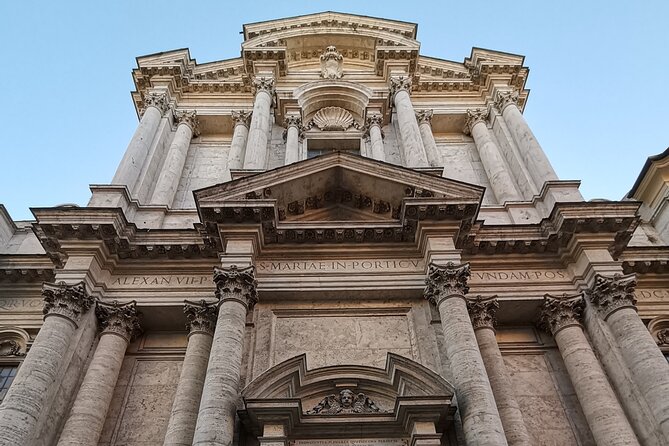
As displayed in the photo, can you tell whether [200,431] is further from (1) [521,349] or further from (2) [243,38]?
(2) [243,38]

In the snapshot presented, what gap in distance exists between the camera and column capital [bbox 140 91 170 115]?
19.0 meters

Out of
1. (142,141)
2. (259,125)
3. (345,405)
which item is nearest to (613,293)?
(345,405)

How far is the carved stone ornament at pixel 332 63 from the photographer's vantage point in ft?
69.7

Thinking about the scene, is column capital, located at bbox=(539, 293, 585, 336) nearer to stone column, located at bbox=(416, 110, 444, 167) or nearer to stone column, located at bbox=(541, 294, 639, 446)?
stone column, located at bbox=(541, 294, 639, 446)

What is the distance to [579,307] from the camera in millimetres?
12492

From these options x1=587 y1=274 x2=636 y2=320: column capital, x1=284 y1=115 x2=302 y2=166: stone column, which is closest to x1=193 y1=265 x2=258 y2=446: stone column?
x1=284 y1=115 x2=302 y2=166: stone column

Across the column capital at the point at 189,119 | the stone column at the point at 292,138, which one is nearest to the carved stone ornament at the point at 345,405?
the stone column at the point at 292,138

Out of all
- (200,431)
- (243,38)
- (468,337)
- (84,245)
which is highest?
(243,38)

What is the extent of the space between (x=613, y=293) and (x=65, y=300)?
11.6 meters

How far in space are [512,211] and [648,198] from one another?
202 inches

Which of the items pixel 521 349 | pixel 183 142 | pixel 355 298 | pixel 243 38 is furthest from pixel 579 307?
pixel 243 38

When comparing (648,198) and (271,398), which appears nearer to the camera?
(271,398)

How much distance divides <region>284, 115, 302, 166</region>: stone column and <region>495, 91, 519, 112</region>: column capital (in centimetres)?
697

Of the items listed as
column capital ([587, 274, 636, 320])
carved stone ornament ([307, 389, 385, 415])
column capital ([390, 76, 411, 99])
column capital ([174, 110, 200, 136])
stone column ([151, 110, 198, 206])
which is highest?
column capital ([390, 76, 411, 99])
